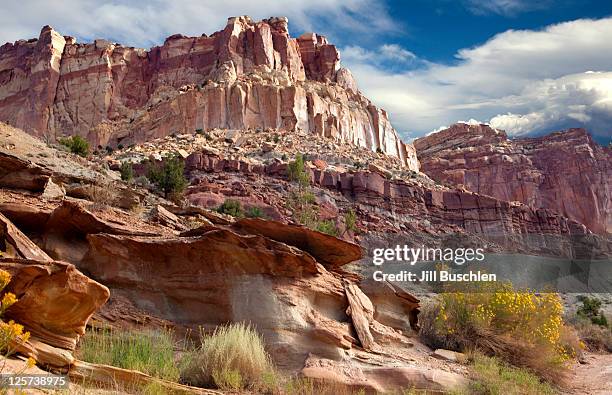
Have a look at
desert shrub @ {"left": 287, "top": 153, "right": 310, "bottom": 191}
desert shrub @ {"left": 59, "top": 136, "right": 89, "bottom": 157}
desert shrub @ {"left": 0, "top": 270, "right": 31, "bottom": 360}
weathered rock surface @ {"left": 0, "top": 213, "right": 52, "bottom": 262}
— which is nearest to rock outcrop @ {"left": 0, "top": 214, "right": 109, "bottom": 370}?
desert shrub @ {"left": 0, "top": 270, "right": 31, "bottom": 360}

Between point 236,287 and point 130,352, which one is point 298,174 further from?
point 130,352

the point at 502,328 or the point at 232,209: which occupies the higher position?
the point at 232,209

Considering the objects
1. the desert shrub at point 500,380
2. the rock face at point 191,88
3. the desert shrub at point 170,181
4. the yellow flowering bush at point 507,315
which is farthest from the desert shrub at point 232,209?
the rock face at point 191,88

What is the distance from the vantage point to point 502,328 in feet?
41.3

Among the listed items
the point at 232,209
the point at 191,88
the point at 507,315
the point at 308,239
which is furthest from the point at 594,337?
the point at 191,88

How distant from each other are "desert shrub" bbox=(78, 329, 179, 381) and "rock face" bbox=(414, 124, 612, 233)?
96252mm

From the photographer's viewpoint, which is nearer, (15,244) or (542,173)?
(15,244)

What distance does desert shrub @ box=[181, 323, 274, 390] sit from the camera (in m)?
7.30

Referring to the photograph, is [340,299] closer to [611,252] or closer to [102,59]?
[611,252]

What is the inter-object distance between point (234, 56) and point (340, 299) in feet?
252

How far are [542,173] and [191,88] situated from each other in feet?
216

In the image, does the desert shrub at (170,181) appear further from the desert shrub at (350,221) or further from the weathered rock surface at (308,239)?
the weathered rock surface at (308,239)

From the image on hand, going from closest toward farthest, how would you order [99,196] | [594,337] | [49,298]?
[49,298], [99,196], [594,337]

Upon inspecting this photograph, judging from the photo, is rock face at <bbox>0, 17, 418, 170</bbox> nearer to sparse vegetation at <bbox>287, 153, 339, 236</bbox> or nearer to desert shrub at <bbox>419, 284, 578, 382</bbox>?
sparse vegetation at <bbox>287, 153, 339, 236</bbox>
